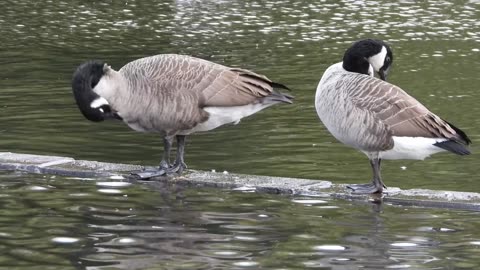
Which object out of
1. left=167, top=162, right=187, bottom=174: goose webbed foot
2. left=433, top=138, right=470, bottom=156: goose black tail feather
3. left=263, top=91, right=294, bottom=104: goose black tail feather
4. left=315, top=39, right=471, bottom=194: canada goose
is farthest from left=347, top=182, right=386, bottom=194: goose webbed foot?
left=167, top=162, right=187, bottom=174: goose webbed foot

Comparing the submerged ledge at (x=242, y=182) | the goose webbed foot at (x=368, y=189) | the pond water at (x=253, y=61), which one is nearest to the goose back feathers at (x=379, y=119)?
the goose webbed foot at (x=368, y=189)

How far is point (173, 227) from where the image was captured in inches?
340

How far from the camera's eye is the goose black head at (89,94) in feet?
32.4

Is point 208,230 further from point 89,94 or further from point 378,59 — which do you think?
point 378,59

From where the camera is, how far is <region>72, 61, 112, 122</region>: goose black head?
32.4ft

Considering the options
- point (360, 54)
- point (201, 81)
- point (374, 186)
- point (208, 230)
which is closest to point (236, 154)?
point (201, 81)

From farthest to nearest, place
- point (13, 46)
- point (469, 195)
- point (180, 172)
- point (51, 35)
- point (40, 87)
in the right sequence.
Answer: point (51, 35) < point (13, 46) < point (40, 87) < point (180, 172) < point (469, 195)

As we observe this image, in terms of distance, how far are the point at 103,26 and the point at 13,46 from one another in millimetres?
4182

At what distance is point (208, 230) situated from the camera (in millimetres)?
8539

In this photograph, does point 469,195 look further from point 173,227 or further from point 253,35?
point 253,35

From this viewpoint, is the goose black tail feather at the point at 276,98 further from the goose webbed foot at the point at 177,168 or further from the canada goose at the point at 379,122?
the goose webbed foot at the point at 177,168

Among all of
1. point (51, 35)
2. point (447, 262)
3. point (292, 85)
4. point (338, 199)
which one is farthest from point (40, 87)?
point (447, 262)

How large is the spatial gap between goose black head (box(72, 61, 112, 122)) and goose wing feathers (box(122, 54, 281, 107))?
48cm

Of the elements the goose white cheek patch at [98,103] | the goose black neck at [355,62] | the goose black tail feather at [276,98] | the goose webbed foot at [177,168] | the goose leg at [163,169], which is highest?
the goose black neck at [355,62]
